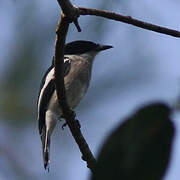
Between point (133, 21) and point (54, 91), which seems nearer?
point (133, 21)

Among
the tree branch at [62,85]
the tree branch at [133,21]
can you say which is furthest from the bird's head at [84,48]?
the tree branch at [133,21]

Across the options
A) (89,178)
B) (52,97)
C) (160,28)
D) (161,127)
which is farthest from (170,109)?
(52,97)

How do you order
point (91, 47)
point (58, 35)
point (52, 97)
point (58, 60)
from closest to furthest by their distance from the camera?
1. point (58, 35)
2. point (58, 60)
3. point (52, 97)
4. point (91, 47)

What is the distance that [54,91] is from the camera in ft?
15.2

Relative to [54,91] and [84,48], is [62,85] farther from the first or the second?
[84,48]

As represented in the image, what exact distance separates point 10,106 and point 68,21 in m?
2.34

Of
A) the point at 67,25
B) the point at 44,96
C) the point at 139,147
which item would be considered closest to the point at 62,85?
the point at 67,25

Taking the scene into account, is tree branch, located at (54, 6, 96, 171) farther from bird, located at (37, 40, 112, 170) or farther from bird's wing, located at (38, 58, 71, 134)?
bird's wing, located at (38, 58, 71, 134)

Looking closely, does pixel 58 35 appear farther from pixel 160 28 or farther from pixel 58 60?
pixel 160 28

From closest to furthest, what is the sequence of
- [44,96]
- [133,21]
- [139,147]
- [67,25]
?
[139,147]
[133,21]
[67,25]
[44,96]

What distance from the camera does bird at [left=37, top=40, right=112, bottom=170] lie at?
4.47m

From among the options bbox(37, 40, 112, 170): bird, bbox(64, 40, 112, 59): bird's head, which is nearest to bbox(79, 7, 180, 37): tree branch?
bbox(37, 40, 112, 170): bird

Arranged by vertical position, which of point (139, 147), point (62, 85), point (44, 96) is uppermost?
point (139, 147)

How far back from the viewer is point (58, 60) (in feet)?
9.19
